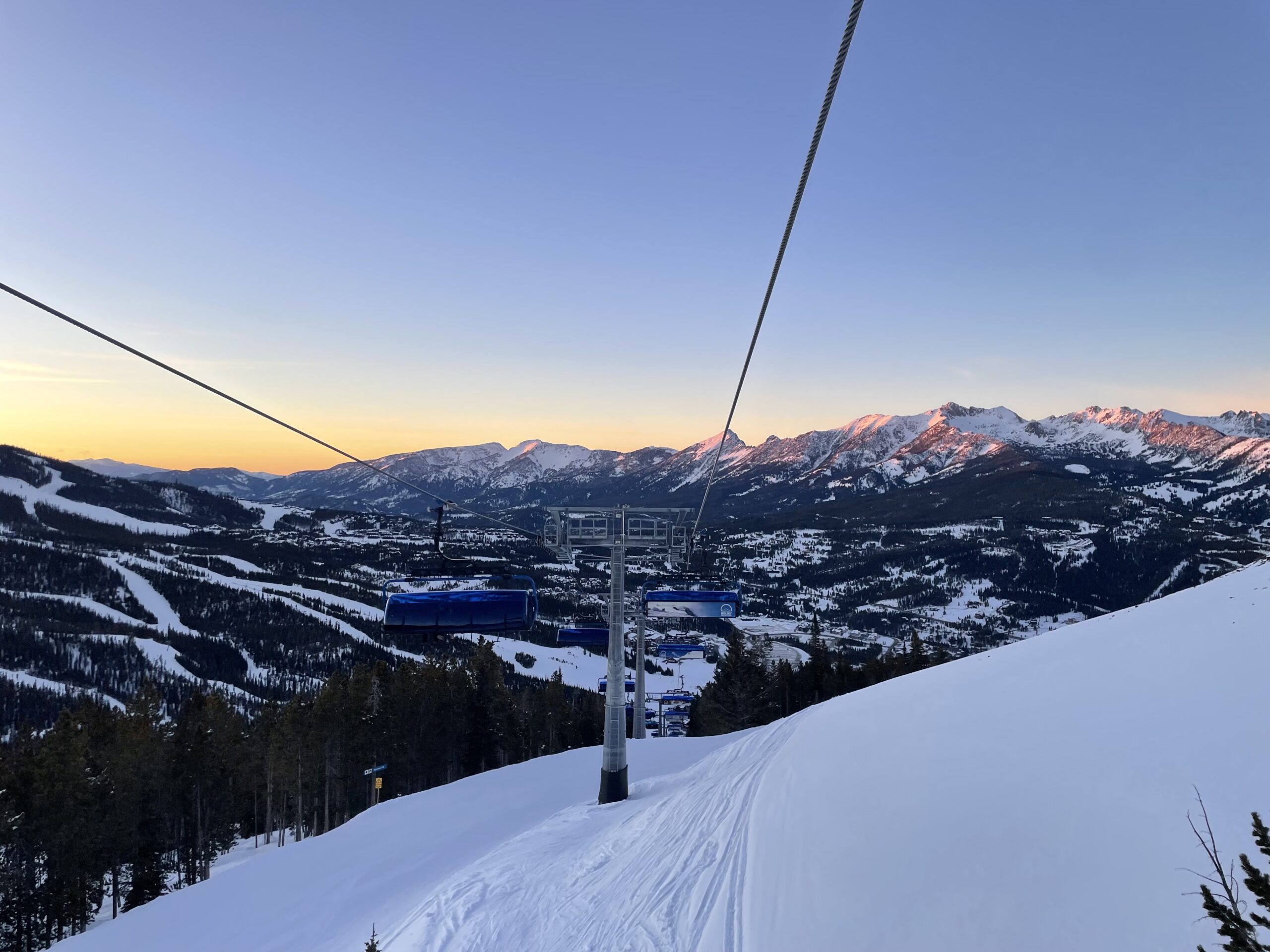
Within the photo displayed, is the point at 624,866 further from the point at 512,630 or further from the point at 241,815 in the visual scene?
the point at 241,815

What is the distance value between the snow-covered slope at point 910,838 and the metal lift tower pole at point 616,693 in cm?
70

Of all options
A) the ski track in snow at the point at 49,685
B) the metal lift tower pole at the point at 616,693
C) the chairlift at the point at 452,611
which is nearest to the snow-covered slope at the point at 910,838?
the metal lift tower pole at the point at 616,693

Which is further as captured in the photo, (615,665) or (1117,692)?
(615,665)

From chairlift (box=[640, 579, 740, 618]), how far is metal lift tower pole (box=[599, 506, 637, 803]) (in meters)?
3.50

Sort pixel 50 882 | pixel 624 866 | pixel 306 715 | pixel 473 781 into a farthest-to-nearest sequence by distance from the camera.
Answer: pixel 306 715, pixel 50 882, pixel 473 781, pixel 624 866

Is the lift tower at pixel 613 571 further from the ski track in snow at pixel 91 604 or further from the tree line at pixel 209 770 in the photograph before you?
the ski track in snow at pixel 91 604

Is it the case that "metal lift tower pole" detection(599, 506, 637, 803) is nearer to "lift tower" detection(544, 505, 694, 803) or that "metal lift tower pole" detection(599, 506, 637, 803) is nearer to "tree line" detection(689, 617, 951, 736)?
"lift tower" detection(544, 505, 694, 803)

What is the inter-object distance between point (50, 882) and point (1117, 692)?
39136mm

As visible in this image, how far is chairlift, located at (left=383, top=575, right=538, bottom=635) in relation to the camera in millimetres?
16484

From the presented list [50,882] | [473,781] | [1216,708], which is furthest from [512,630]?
[50,882]

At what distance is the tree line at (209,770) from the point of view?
27078 mm

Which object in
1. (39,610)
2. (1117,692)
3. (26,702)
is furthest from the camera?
(39,610)

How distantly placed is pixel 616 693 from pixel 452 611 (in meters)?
4.83

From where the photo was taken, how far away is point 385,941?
10.7 meters
